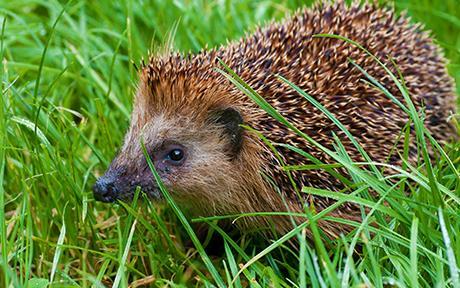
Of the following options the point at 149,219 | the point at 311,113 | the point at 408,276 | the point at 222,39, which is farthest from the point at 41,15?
the point at 408,276

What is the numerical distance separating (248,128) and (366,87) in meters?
0.92

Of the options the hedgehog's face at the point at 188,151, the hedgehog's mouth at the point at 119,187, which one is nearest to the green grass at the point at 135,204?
the hedgehog's mouth at the point at 119,187

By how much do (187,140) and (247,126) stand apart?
0.42m

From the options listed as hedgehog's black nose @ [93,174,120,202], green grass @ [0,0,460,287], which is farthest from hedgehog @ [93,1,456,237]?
green grass @ [0,0,460,287]

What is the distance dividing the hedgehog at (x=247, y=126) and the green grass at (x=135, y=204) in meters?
0.14

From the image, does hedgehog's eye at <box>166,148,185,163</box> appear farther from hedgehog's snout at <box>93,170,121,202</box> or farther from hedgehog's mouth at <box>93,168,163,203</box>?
hedgehog's snout at <box>93,170,121,202</box>

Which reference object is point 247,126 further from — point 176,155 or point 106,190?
→ point 106,190

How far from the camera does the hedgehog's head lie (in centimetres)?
380

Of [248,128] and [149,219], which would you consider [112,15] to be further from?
[248,128]

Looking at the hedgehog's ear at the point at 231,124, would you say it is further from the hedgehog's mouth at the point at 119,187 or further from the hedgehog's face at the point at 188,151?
the hedgehog's mouth at the point at 119,187

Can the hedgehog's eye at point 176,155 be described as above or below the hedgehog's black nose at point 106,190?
above

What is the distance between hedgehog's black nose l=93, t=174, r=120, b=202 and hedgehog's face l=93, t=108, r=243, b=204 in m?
0.10

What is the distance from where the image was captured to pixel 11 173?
169 inches

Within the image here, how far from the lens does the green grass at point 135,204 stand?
325 cm
